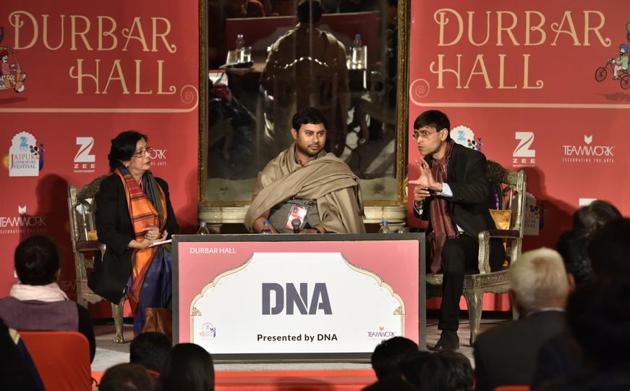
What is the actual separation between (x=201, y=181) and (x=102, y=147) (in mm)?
708

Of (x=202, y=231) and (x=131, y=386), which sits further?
(x=202, y=231)

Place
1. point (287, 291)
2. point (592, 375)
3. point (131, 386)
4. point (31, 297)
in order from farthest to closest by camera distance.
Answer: point (287, 291) → point (31, 297) → point (131, 386) → point (592, 375)

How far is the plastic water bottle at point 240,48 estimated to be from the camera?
754cm

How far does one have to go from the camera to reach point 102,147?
291 inches

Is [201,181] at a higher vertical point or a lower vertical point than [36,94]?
lower

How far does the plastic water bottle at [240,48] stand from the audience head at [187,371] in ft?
13.5

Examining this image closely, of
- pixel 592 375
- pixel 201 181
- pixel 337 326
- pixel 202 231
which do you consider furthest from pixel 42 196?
pixel 592 375

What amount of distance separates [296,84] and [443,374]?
4.66m

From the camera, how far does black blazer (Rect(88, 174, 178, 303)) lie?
5941 mm

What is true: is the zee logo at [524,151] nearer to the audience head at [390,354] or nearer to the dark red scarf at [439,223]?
the dark red scarf at [439,223]

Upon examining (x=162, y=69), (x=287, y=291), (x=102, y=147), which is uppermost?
(x=162, y=69)

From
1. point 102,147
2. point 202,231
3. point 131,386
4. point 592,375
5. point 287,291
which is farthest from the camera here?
A: point 102,147

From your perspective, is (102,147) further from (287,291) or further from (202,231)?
(287,291)

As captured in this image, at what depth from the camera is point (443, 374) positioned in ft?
10.4
